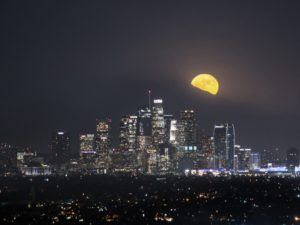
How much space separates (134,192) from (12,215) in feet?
122

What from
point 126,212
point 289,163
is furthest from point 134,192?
point 289,163

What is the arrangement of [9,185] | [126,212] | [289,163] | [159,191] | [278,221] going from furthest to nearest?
[289,163] < [9,185] < [159,191] < [126,212] < [278,221]

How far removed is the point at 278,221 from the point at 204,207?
17.6m

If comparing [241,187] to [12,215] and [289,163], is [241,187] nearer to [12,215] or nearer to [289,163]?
[12,215]

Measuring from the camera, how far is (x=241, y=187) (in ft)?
328

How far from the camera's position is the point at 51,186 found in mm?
112250

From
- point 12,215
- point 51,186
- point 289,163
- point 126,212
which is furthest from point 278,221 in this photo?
point 289,163

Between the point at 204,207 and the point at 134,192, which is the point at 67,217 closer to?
the point at 204,207

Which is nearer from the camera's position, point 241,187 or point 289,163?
point 241,187

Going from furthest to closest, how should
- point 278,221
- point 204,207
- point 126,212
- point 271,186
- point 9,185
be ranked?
point 9,185 < point 271,186 < point 204,207 < point 126,212 < point 278,221

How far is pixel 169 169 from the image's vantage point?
15838 centimetres

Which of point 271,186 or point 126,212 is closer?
point 126,212

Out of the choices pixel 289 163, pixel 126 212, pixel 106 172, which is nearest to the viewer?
pixel 126 212

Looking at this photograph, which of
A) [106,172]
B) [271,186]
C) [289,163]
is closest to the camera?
[271,186]
